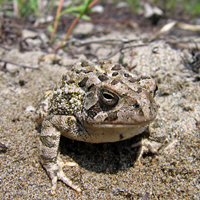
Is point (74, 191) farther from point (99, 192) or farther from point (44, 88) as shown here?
point (44, 88)

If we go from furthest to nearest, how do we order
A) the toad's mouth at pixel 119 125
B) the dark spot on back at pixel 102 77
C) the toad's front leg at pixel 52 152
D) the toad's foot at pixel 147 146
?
the toad's foot at pixel 147 146
the toad's front leg at pixel 52 152
the dark spot on back at pixel 102 77
the toad's mouth at pixel 119 125

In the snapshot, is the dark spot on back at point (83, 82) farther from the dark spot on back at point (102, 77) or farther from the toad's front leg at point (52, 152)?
the toad's front leg at point (52, 152)

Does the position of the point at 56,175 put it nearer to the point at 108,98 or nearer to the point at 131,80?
the point at 108,98

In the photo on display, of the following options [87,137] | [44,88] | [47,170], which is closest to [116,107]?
[87,137]

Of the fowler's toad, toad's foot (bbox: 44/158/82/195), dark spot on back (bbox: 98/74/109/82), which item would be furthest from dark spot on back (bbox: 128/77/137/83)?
toad's foot (bbox: 44/158/82/195)

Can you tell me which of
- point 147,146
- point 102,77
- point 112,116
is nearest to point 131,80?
point 102,77

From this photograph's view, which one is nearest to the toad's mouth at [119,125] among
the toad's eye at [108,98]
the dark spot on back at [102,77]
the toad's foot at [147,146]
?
the toad's eye at [108,98]

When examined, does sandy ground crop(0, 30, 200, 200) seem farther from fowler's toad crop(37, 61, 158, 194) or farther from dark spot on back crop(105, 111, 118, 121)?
dark spot on back crop(105, 111, 118, 121)

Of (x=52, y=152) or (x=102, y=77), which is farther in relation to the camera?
(x=52, y=152)
